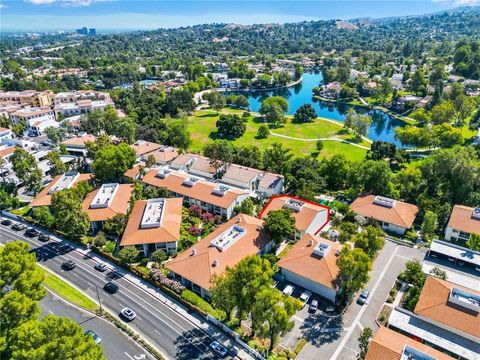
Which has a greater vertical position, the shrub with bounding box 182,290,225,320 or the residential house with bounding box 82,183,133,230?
the residential house with bounding box 82,183,133,230

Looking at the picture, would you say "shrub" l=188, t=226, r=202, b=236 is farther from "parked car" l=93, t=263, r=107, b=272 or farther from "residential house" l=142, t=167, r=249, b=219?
"parked car" l=93, t=263, r=107, b=272

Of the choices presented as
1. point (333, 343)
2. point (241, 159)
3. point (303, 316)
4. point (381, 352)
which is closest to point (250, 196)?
point (241, 159)

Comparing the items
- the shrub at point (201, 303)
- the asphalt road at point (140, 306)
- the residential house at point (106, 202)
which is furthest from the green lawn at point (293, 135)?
the shrub at point (201, 303)

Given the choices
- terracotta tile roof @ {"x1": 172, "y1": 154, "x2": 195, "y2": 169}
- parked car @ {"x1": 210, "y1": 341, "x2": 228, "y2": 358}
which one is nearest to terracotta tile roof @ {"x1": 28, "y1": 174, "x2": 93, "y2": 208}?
terracotta tile roof @ {"x1": 172, "y1": 154, "x2": 195, "y2": 169}

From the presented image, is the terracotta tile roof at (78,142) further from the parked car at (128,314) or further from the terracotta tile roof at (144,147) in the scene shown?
the parked car at (128,314)

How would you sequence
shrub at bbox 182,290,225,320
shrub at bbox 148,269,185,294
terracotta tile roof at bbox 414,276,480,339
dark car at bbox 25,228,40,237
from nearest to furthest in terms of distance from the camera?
terracotta tile roof at bbox 414,276,480,339 < shrub at bbox 182,290,225,320 < shrub at bbox 148,269,185,294 < dark car at bbox 25,228,40,237
